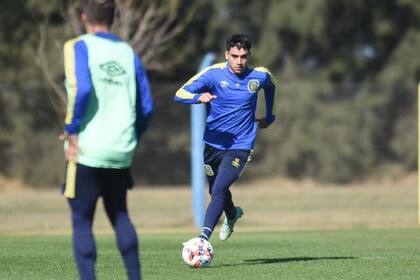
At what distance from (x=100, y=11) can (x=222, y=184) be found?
3542mm

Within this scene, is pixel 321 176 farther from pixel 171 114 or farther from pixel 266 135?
pixel 171 114

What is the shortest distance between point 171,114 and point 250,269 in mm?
15207

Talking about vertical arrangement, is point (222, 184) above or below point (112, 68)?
below

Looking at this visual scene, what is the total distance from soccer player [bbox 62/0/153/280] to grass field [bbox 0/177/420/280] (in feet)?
6.85

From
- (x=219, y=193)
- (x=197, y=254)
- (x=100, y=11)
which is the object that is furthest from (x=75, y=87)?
(x=219, y=193)

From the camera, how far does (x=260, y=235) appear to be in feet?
46.3

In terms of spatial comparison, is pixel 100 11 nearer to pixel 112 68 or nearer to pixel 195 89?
pixel 112 68

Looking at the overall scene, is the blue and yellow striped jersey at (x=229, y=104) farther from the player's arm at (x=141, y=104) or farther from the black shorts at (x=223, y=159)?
the player's arm at (x=141, y=104)

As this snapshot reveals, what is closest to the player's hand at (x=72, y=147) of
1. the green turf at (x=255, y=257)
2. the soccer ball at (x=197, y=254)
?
the green turf at (x=255, y=257)

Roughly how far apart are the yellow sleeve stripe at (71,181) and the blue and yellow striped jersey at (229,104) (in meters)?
3.52

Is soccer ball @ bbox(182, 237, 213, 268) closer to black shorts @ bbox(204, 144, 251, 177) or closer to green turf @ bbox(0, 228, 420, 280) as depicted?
green turf @ bbox(0, 228, 420, 280)

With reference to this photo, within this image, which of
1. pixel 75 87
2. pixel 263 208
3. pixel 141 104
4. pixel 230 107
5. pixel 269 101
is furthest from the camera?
pixel 263 208

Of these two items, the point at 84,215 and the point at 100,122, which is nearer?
the point at 100,122

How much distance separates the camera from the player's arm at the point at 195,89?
957cm
